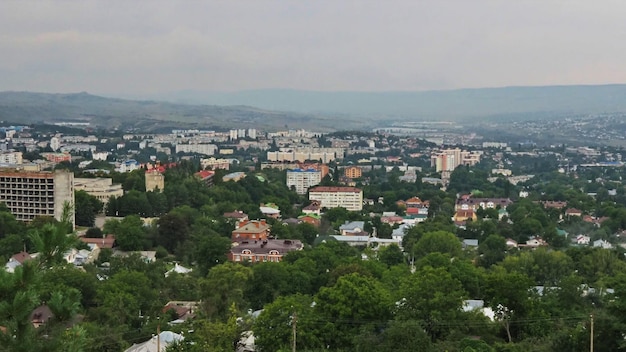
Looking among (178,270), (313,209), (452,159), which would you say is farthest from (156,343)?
(452,159)

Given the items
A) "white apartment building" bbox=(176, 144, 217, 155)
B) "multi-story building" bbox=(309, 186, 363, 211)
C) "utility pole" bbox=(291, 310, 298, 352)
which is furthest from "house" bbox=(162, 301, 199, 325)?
"white apartment building" bbox=(176, 144, 217, 155)

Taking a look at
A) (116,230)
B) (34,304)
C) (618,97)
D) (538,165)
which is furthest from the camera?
(618,97)

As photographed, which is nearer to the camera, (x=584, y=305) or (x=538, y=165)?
(x=584, y=305)

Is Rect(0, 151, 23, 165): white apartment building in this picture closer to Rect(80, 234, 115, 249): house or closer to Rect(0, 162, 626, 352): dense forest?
Rect(0, 162, 626, 352): dense forest

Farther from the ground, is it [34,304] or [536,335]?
[34,304]

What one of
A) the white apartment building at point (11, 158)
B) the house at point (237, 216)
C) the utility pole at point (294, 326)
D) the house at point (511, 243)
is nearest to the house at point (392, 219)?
the house at point (237, 216)

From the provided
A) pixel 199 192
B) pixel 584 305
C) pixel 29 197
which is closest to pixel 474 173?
pixel 199 192

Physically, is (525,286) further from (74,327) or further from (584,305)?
(74,327)
